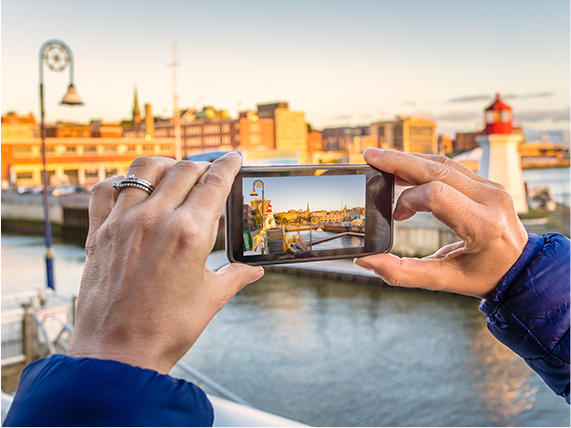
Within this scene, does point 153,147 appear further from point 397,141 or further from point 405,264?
point 405,264

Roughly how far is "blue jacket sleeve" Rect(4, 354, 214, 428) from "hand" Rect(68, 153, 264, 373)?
1.3 inches

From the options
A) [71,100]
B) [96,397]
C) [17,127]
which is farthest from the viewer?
[17,127]

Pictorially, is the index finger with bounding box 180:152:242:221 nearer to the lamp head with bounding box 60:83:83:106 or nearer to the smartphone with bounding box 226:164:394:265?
the smartphone with bounding box 226:164:394:265

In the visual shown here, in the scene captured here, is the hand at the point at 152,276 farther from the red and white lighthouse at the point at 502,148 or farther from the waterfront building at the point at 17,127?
the waterfront building at the point at 17,127

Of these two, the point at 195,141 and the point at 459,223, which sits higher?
the point at 195,141

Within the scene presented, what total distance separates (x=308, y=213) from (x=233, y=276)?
1.13 ft

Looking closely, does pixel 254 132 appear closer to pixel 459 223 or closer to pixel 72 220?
pixel 72 220

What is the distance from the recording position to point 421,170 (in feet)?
3.30

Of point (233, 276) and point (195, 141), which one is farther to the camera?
point (195, 141)

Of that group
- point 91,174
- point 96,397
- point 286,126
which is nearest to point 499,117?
point 96,397

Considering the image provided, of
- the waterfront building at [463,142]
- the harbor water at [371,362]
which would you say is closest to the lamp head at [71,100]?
the harbor water at [371,362]

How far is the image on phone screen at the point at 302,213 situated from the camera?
3.64 ft

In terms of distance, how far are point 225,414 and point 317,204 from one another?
508 mm

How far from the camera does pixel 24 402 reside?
0.60 m
